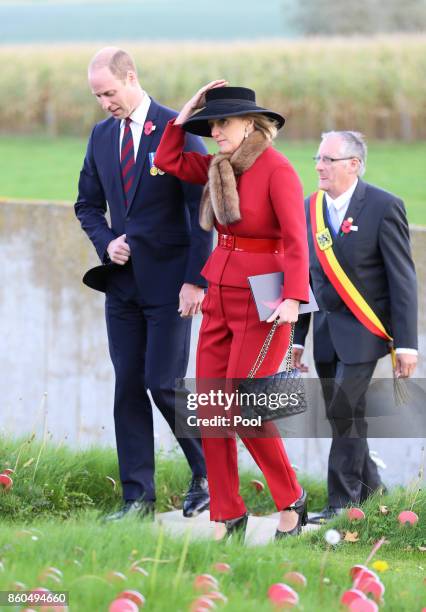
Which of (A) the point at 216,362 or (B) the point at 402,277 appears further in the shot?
(B) the point at 402,277

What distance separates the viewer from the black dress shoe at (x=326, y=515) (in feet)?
20.7

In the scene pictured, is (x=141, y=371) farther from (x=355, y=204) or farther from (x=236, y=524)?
(x=355, y=204)

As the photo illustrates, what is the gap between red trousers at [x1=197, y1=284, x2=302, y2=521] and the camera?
5301mm

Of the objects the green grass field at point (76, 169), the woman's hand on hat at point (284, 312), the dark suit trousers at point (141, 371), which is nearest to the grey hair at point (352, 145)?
the dark suit trousers at point (141, 371)

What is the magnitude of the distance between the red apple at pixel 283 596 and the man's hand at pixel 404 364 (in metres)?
2.29

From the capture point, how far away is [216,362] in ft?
17.7

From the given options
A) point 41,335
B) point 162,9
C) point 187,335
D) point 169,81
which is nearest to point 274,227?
point 187,335

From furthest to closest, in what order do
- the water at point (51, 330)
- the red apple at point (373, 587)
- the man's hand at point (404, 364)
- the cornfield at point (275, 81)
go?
the cornfield at point (275, 81), the water at point (51, 330), the man's hand at point (404, 364), the red apple at point (373, 587)

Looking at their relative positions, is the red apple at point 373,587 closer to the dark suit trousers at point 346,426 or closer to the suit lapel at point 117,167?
the dark suit trousers at point 346,426

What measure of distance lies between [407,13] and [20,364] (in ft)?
115

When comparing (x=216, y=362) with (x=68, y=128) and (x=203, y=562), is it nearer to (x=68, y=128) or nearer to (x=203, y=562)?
(x=203, y=562)

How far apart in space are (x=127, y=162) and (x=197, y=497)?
162cm

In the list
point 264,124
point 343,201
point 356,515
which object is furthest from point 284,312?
point 343,201

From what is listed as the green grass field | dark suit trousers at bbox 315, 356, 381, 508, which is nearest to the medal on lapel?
dark suit trousers at bbox 315, 356, 381, 508
